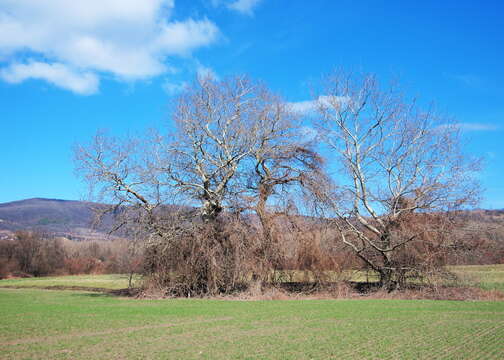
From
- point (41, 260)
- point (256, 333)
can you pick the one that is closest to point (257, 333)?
point (256, 333)

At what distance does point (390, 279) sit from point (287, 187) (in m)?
8.57

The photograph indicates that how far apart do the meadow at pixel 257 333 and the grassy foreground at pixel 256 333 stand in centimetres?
2

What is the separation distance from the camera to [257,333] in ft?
42.5

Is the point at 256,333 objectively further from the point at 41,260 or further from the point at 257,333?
the point at 41,260

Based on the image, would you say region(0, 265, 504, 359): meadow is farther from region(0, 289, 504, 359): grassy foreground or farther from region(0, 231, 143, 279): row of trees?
region(0, 231, 143, 279): row of trees

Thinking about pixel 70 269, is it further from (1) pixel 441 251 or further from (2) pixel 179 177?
(1) pixel 441 251

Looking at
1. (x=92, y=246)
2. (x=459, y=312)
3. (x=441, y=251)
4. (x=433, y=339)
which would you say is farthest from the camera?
(x=92, y=246)

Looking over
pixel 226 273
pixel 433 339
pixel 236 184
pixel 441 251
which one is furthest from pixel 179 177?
pixel 433 339

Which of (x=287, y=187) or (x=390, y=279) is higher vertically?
(x=287, y=187)

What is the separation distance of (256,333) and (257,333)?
30 millimetres

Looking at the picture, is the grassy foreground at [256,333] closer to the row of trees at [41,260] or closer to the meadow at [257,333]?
the meadow at [257,333]

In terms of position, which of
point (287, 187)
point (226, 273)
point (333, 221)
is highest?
point (287, 187)

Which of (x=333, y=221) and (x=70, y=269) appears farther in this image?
(x=70, y=269)

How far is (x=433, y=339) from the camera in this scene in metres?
11.4
